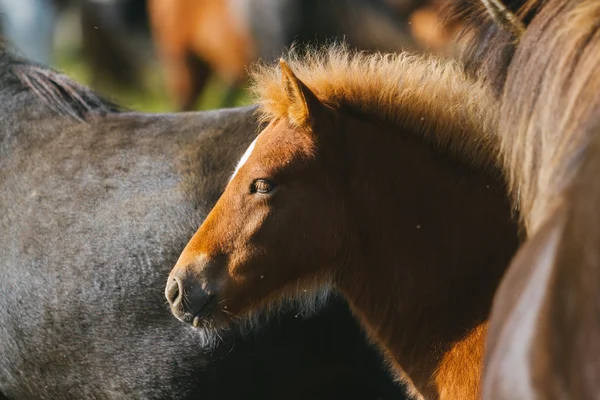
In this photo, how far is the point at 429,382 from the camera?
2.85 meters

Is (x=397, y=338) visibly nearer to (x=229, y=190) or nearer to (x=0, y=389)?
(x=229, y=190)

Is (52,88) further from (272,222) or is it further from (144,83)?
(144,83)

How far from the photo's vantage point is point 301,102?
288 cm

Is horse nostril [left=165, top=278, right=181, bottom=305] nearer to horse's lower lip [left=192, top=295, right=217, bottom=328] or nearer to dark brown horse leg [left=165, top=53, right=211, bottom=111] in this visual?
→ horse's lower lip [left=192, top=295, right=217, bottom=328]

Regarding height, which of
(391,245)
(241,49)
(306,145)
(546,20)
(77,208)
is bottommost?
(241,49)

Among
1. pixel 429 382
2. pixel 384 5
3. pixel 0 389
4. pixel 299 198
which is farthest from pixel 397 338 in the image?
pixel 384 5

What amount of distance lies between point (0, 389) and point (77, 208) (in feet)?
2.75

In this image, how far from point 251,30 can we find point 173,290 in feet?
16.9

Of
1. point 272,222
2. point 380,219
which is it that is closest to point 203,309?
point 272,222

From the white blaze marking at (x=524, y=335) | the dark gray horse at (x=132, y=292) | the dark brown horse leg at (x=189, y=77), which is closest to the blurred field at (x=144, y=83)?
the dark brown horse leg at (x=189, y=77)

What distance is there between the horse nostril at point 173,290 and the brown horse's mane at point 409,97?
1.95 feet

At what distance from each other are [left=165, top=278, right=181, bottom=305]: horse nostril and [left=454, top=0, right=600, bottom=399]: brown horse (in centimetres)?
116

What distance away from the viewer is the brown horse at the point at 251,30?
709cm

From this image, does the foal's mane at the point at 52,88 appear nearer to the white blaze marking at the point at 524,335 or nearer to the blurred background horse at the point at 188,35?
the blurred background horse at the point at 188,35
